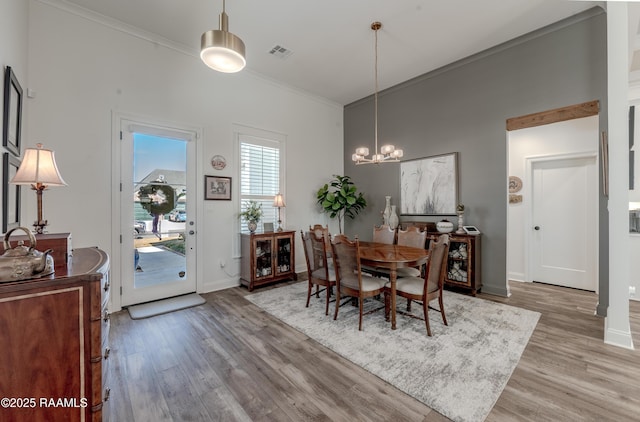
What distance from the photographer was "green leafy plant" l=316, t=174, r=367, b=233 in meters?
A: 5.48

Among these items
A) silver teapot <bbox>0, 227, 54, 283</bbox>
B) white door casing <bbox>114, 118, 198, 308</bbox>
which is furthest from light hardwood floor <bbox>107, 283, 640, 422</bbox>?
silver teapot <bbox>0, 227, 54, 283</bbox>

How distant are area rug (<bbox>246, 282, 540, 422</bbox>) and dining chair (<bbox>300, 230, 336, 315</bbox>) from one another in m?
0.35

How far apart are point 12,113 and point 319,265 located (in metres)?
3.31

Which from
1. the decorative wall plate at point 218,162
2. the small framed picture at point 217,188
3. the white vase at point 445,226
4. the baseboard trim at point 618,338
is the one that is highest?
the decorative wall plate at point 218,162

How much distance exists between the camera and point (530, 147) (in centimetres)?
474

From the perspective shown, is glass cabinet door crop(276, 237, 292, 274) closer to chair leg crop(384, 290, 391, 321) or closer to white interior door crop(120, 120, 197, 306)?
white interior door crop(120, 120, 197, 306)

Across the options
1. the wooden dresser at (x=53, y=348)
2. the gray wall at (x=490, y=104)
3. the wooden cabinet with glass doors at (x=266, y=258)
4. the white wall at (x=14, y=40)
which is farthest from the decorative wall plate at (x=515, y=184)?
the white wall at (x=14, y=40)

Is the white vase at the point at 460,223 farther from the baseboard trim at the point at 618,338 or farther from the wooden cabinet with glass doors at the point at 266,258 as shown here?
the wooden cabinet with glass doors at the point at 266,258

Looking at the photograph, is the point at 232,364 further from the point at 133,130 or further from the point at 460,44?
the point at 460,44

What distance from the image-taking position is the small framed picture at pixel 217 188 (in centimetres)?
423

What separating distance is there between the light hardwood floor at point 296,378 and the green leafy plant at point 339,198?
2.86 m

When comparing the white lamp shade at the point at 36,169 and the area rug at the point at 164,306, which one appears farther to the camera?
the area rug at the point at 164,306

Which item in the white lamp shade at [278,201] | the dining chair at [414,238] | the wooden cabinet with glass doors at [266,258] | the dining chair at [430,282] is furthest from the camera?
the white lamp shade at [278,201]

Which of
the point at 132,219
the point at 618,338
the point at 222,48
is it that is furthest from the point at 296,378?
the point at 618,338
